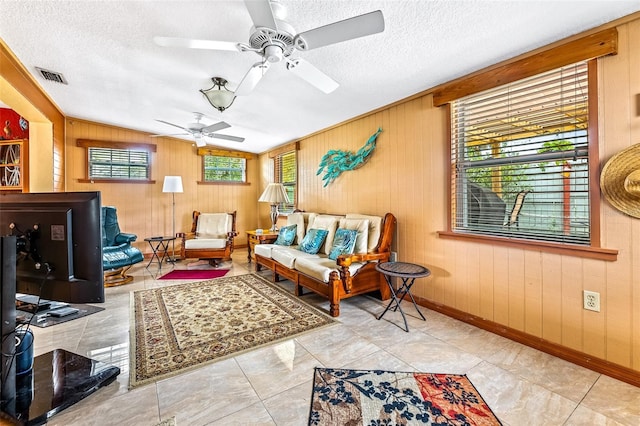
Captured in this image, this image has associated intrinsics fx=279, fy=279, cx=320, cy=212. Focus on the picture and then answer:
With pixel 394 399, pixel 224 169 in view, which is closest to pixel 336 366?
pixel 394 399

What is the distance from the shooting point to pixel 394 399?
161 centimetres

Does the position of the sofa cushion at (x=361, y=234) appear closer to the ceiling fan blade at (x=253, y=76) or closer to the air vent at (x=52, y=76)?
the ceiling fan blade at (x=253, y=76)

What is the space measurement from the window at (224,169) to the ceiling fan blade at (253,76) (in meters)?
4.17

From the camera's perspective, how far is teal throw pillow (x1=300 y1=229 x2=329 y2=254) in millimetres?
3678

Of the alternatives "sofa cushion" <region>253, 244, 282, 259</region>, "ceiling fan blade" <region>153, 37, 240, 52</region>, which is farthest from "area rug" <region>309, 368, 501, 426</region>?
"sofa cushion" <region>253, 244, 282, 259</region>

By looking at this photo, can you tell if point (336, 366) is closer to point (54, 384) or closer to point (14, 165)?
point (54, 384)

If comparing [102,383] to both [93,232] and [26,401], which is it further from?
[93,232]

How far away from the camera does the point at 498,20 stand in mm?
1811

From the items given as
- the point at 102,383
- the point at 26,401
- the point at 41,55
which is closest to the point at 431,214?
the point at 102,383

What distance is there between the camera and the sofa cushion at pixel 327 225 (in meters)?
3.70

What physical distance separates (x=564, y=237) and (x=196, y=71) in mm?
3478

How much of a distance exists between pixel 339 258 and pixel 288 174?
10.4ft

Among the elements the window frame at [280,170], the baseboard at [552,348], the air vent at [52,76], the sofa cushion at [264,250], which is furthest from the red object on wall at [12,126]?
the baseboard at [552,348]

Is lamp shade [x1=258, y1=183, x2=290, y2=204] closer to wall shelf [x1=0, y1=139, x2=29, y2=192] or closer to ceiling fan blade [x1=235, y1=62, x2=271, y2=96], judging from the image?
ceiling fan blade [x1=235, y1=62, x2=271, y2=96]
